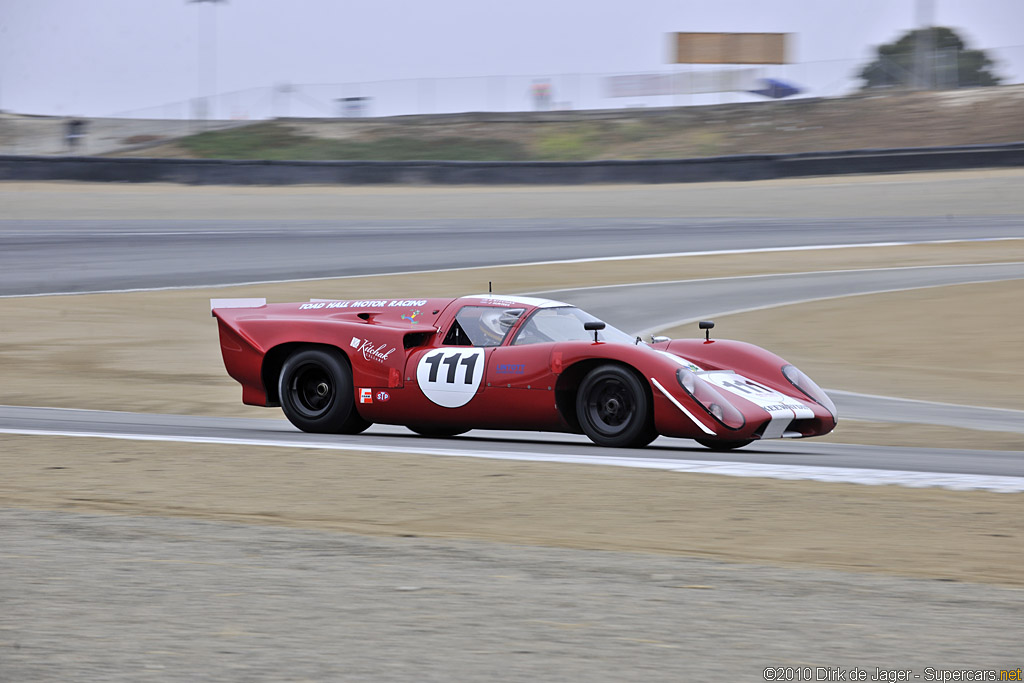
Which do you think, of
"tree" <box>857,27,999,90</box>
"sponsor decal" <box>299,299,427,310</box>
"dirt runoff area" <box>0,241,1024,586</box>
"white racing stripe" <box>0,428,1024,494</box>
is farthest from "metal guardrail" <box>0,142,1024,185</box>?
"white racing stripe" <box>0,428,1024,494</box>

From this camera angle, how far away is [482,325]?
9.01 m

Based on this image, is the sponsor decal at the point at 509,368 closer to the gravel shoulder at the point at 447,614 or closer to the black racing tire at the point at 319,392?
the black racing tire at the point at 319,392

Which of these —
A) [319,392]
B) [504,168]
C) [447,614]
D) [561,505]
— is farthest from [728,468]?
[504,168]

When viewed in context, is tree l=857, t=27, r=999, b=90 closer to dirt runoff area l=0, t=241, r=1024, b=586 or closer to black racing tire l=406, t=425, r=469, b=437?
dirt runoff area l=0, t=241, r=1024, b=586

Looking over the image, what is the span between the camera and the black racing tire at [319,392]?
9.27m

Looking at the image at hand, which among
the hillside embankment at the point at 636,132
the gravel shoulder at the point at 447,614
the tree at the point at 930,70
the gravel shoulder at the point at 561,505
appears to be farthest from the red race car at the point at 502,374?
the tree at the point at 930,70

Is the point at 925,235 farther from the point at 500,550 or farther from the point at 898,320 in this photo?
the point at 500,550

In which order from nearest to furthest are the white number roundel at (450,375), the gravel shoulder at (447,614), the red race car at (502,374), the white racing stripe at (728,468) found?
1. the gravel shoulder at (447,614)
2. the white racing stripe at (728,468)
3. the red race car at (502,374)
4. the white number roundel at (450,375)

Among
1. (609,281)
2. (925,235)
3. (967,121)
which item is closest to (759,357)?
(609,281)

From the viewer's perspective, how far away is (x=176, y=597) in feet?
14.4

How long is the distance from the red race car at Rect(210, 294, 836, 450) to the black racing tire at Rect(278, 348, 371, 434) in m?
0.01

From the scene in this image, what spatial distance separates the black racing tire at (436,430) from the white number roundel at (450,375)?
1.82ft

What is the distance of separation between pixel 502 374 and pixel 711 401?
144 cm

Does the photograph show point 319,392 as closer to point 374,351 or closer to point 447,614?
point 374,351
